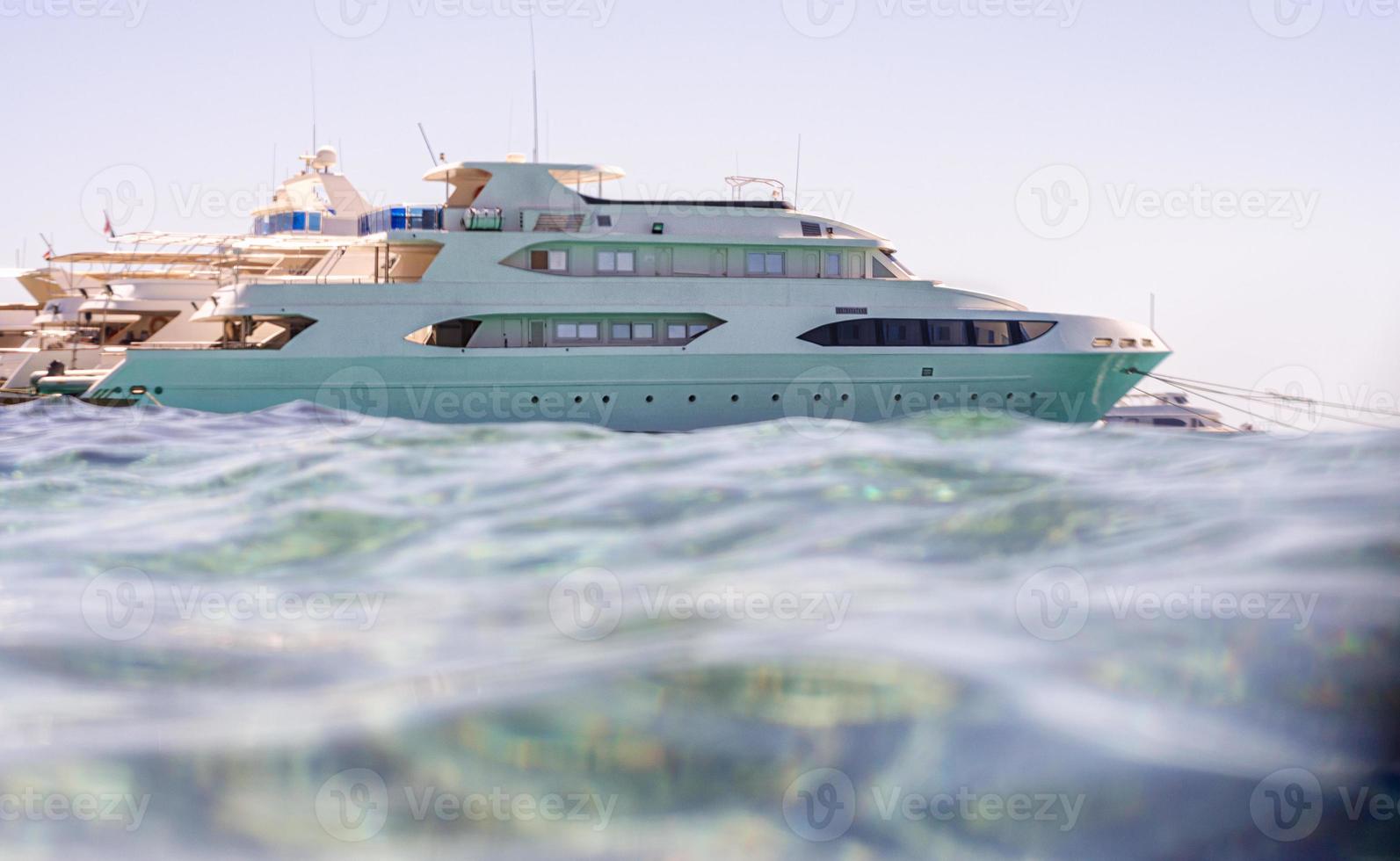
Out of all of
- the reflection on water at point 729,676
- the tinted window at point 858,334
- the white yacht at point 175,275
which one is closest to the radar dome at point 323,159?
the white yacht at point 175,275

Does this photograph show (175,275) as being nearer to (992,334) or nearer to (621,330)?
(621,330)

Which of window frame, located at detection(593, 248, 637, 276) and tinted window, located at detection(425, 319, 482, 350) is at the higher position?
window frame, located at detection(593, 248, 637, 276)

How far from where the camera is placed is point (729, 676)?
2746 millimetres

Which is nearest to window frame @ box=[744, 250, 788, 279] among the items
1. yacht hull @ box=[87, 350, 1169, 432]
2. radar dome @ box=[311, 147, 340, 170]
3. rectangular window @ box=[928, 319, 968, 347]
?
yacht hull @ box=[87, 350, 1169, 432]

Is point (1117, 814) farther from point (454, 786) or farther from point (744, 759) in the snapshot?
point (454, 786)

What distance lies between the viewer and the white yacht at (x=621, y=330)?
24047 millimetres

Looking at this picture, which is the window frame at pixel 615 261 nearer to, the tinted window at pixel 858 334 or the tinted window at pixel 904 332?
the tinted window at pixel 858 334

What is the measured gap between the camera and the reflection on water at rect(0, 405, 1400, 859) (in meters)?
2.22

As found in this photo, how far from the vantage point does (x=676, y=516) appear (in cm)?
486

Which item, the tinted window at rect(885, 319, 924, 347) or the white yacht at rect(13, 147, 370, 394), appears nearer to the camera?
the tinted window at rect(885, 319, 924, 347)

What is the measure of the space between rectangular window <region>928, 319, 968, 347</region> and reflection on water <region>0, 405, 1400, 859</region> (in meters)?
21.3

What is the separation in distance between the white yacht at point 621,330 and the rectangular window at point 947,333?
4 cm

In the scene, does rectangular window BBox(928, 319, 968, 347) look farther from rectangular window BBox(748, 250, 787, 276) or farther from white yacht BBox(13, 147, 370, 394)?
white yacht BBox(13, 147, 370, 394)

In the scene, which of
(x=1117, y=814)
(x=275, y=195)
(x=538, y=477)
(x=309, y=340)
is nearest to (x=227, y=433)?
(x=538, y=477)
